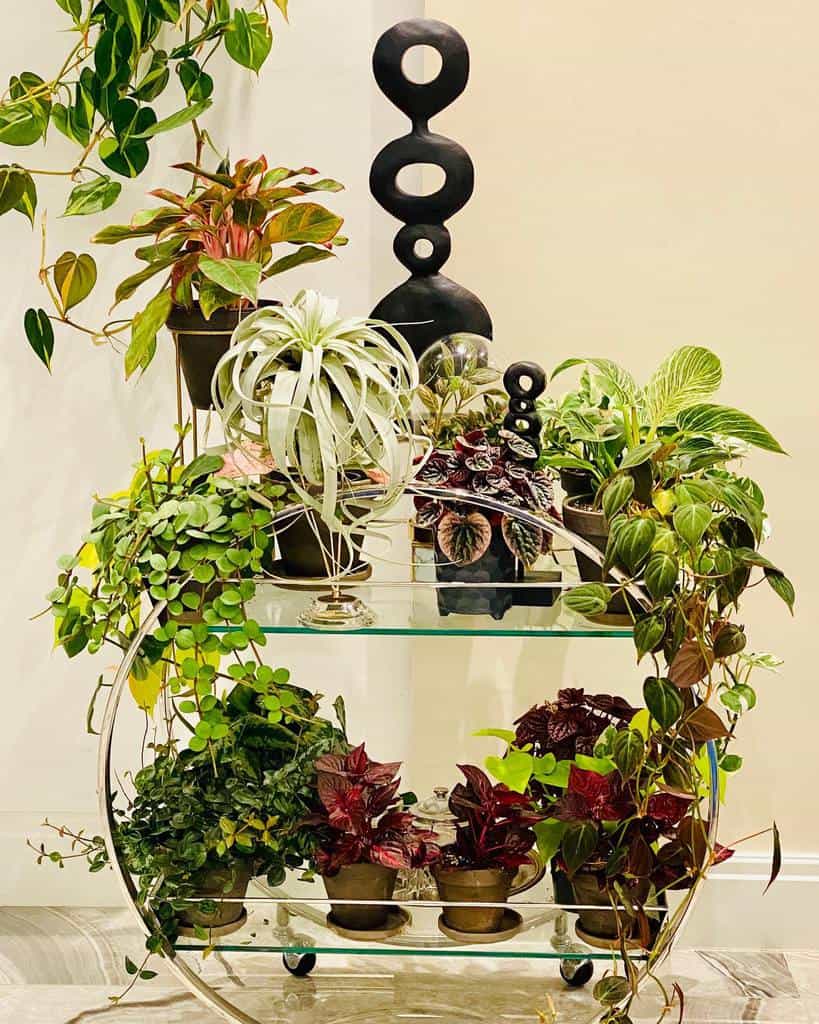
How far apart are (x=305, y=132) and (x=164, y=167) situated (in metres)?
0.26

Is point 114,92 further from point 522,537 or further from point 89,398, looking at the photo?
point 522,537

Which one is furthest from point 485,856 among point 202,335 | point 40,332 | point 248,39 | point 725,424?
point 248,39

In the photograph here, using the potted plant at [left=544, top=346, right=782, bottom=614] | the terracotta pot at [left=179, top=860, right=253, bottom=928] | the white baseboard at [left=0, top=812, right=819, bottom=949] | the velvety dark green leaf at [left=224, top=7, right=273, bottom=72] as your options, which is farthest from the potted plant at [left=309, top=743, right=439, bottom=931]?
the velvety dark green leaf at [left=224, top=7, right=273, bottom=72]

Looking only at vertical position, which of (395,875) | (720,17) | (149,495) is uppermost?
(720,17)

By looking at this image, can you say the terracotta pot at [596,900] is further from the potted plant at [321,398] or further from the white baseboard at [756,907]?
the potted plant at [321,398]

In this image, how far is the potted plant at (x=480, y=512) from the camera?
1687 mm

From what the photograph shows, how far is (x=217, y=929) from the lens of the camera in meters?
1.86

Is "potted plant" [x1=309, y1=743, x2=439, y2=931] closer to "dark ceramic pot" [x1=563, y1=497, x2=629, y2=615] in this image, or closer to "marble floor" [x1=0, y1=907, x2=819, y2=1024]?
"marble floor" [x1=0, y1=907, x2=819, y2=1024]

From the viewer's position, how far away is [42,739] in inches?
90.9

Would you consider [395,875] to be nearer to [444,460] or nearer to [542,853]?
[542,853]

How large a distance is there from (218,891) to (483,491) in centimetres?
73

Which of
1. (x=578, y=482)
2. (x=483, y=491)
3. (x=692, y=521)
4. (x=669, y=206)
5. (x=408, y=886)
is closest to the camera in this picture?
(x=692, y=521)

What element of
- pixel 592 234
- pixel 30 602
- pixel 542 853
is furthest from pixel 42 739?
pixel 592 234

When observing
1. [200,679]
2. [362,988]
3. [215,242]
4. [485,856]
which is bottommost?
[362,988]
